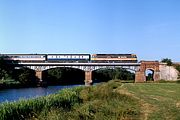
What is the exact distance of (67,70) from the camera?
15838cm

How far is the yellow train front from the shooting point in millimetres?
126156

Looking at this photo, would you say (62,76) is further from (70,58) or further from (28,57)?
(28,57)

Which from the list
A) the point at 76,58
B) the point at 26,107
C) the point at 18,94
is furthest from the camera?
the point at 76,58

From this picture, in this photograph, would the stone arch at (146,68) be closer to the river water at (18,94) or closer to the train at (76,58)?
the train at (76,58)

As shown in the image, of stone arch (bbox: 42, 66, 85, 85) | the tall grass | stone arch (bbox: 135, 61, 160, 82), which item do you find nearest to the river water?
the tall grass

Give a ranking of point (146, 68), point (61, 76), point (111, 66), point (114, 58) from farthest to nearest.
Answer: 1. point (61, 76)
2. point (114, 58)
3. point (111, 66)
4. point (146, 68)

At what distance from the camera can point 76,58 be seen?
131250 mm

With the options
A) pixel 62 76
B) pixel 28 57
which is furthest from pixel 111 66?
pixel 62 76

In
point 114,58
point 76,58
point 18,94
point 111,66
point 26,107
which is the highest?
point 76,58

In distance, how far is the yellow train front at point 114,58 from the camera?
12616 centimetres

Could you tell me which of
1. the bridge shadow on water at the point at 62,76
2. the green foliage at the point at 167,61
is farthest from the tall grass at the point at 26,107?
the bridge shadow on water at the point at 62,76

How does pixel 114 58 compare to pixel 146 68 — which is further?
pixel 114 58

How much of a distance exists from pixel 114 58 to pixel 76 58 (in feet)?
41.5

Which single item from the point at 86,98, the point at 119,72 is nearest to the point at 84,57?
the point at 119,72
